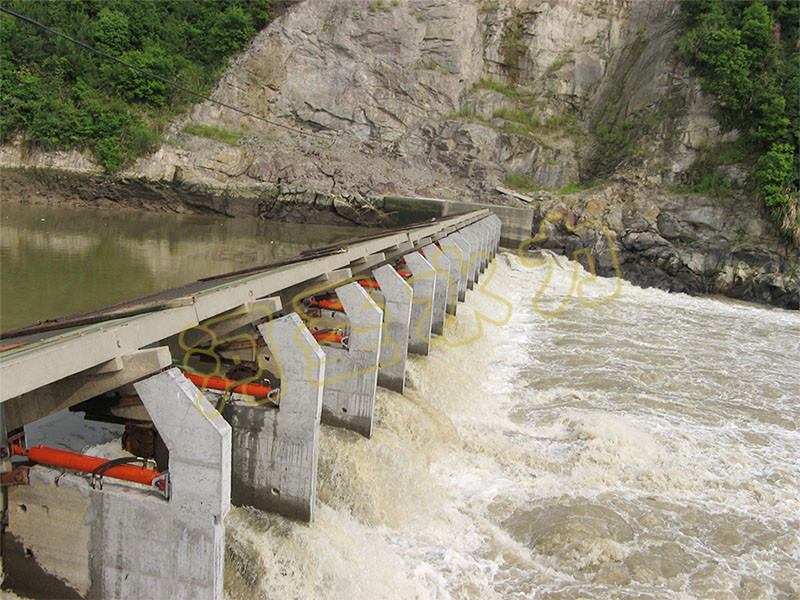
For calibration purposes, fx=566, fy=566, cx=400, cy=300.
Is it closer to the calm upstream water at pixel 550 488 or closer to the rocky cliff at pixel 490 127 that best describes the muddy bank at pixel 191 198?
the rocky cliff at pixel 490 127

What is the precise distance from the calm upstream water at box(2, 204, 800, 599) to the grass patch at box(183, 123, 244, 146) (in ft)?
70.7

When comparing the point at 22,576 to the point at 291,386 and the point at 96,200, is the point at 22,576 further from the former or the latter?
the point at 96,200

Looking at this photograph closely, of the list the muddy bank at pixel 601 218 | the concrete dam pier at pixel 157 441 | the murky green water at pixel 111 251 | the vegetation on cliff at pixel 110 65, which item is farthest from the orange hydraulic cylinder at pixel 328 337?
the vegetation on cliff at pixel 110 65

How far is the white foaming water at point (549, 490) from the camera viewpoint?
5336 millimetres

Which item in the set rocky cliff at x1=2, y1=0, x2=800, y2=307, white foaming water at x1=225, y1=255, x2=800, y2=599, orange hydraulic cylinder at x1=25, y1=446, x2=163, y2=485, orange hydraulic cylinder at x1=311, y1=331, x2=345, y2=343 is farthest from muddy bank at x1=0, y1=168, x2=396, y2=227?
orange hydraulic cylinder at x1=25, y1=446, x2=163, y2=485

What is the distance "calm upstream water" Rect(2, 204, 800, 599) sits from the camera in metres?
5.34

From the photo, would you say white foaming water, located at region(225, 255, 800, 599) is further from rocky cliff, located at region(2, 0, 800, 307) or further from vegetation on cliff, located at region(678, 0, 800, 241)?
vegetation on cliff, located at region(678, 0, 800, 241)

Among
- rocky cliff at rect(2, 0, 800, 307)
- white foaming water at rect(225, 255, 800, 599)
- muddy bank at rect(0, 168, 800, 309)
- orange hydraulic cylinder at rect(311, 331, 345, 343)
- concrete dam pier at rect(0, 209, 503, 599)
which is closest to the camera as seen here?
concrete dam pier at rect(0, 209, 503, 599)

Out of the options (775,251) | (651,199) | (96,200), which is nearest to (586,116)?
(651,199)

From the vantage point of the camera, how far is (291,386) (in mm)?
5461

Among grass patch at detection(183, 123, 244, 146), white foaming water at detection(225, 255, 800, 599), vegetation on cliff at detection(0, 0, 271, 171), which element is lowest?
white foaming water at detection(225, 255, 800, 599)

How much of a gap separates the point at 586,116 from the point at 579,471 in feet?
110

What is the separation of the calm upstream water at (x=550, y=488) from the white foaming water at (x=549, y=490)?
20 mm

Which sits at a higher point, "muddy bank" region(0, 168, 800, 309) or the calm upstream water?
"muddy bank" region(0, 168, 800, 309)
